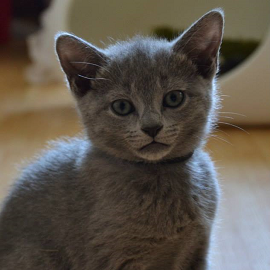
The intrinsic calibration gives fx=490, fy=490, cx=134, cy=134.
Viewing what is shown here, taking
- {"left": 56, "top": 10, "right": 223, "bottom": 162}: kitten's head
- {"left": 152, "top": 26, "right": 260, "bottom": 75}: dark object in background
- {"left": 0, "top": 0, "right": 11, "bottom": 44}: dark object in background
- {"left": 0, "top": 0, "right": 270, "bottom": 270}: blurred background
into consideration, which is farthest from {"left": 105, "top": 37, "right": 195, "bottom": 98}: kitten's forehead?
{"left": 0, "top": 0, "right": 11, "bottom": 44}: dark object in background

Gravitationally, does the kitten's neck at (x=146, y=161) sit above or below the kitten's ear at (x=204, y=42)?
below

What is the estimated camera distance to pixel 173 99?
117cm

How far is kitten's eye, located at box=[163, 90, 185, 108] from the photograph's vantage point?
1166 millimetres

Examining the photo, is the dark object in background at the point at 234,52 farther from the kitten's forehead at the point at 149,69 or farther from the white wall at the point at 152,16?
the kitten's forehead at the point at 149,69

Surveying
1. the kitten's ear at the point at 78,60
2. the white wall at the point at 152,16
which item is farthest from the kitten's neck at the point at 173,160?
the white wall at the point at 152,16

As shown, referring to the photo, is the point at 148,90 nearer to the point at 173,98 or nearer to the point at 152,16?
the point at 173,98

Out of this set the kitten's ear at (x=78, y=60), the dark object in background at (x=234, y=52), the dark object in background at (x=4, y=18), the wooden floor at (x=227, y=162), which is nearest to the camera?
the kitten's ear at (x=78, y=60)

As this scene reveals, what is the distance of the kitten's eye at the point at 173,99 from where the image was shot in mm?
1166

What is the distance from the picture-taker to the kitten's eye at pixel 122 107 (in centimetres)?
117

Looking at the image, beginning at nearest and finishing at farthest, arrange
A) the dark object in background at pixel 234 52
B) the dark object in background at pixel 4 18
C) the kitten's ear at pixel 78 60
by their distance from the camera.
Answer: the kitten's ear at pixel 78 60, the dark object in background at pixel 234 52, the dark object in background at pixel 4 18

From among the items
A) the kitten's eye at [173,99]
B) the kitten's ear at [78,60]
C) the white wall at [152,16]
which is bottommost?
the kitten's eye at [173,99]

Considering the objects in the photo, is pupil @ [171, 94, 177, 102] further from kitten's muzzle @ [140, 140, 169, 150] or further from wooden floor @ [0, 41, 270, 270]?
wooden floor @ [0, 41, 270, 270]

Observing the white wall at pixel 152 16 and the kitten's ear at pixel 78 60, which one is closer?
the kitten's ear at pixel 78 60

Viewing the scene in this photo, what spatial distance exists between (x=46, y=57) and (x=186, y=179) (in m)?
2.37
